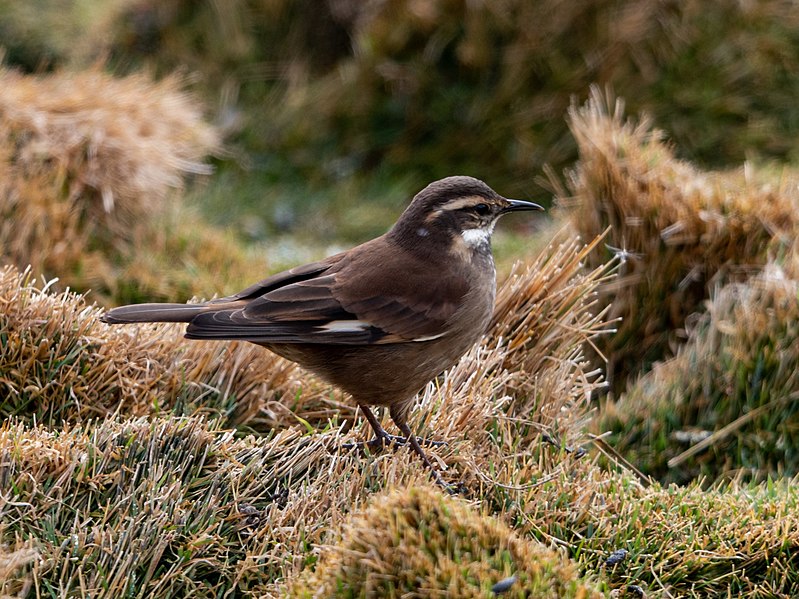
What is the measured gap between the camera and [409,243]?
482cm

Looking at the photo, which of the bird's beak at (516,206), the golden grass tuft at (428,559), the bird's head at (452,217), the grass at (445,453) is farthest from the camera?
the bird's beak at (516,206)

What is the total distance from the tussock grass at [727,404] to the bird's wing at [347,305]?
1.32 meters

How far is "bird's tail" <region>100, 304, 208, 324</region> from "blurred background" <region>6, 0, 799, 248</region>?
426 centimetres

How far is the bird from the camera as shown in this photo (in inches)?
→ 172

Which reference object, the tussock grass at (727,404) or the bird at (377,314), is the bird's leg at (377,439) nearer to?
the bird at (377,314)

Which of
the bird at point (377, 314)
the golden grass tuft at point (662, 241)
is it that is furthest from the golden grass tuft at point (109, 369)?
the golden grass tuft at point (662, 241)

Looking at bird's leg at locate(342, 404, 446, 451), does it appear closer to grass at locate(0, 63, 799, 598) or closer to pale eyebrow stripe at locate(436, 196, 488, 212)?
grass at locate(0, 63, 799, 598)

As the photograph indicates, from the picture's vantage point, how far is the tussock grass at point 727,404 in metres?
5.16

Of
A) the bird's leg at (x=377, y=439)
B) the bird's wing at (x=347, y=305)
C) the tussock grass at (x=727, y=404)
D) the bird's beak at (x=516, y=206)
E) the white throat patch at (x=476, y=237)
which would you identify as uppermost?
the bird's beak at (x=516, y=206)

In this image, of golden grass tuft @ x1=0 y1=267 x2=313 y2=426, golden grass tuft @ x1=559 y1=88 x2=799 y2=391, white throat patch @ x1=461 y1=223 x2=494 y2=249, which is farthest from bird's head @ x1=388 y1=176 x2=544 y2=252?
golden grass tuft @ x1=559 y1=88 x2=799 y2=391

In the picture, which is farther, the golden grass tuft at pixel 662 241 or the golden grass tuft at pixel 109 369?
the golden grass tuft at pixel 662 241

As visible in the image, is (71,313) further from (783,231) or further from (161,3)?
(161,3)

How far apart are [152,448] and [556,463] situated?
5.17 ft

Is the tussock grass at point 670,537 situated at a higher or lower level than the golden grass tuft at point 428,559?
lower
